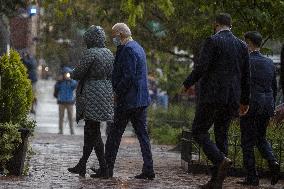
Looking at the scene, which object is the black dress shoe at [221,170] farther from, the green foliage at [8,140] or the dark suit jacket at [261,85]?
the green foliage at [8,140]

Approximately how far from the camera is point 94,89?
9.78 m

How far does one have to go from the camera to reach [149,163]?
993 centimetres

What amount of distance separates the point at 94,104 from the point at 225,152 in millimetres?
1778

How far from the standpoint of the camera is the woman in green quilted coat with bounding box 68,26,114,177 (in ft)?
32.0

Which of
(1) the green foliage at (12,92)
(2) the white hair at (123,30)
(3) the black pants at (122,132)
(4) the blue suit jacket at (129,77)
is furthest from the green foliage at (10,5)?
(3) the black pants at (122,132)

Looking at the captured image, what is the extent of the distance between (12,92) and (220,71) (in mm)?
2680

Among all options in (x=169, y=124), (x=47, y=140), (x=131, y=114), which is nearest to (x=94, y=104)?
(x=131, y=114)

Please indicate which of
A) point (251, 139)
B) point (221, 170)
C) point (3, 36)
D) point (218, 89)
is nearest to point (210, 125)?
point (218, 89)

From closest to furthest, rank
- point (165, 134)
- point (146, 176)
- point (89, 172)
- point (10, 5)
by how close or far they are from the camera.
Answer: point (146, 176) < point (89, 172) < point (10, 5) < point (165, 134)

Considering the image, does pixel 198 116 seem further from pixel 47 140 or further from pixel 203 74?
pixel 47 140

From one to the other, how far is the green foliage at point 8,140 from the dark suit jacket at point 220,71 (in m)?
2.23

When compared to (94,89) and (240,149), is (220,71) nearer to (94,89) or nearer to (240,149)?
(94,89)

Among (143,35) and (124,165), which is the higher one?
(143,35)

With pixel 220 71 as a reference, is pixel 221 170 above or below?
below
